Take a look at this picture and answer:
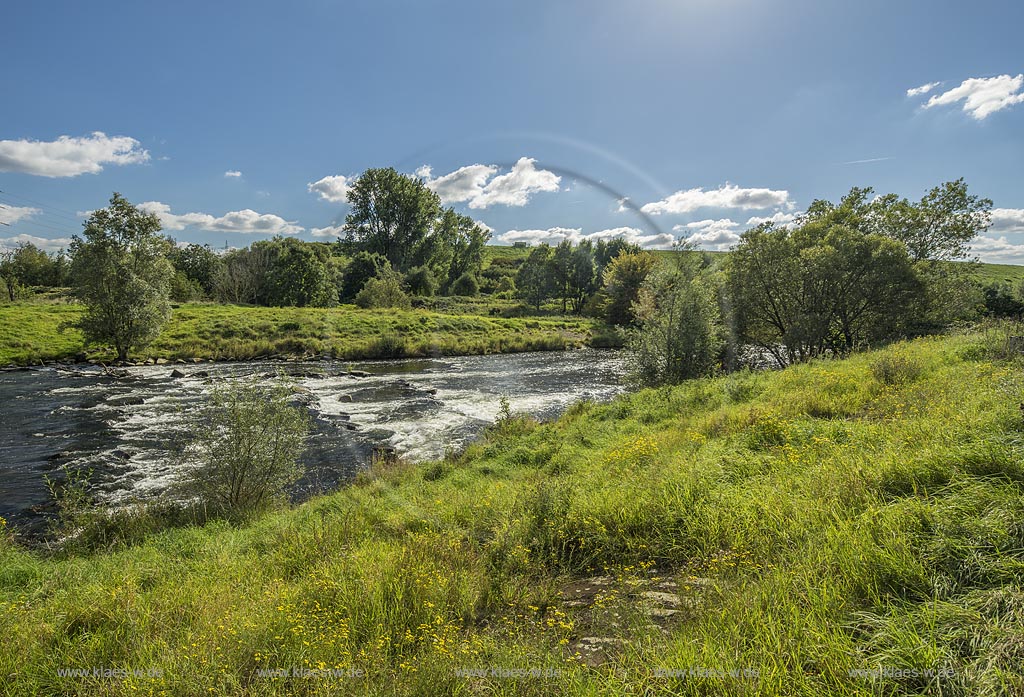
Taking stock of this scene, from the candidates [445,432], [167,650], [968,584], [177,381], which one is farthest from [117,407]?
[968,584]

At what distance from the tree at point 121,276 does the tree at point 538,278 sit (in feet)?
210

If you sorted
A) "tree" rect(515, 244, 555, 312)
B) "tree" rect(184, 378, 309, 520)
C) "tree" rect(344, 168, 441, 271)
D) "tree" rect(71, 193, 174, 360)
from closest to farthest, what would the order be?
"tree" rect(184, 378, 309, 520)
"tree" rect(71, 193, 174, 360)
"tree" rect(344, 168, 441, 271)
"tree" rect(515, 244, 555, 312)

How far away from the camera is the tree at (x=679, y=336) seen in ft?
63.6

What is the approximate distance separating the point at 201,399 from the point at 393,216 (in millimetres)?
64923

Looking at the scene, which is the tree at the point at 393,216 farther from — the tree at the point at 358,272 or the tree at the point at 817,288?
the tree at the point at 817,288

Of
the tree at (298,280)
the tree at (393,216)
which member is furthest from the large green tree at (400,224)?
the tree at (298,280)

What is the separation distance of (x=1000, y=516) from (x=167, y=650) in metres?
6.96

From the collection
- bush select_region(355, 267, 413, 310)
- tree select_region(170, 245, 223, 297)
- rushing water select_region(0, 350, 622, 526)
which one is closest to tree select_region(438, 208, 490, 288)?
bush select_region(355, 267, 413, 310)

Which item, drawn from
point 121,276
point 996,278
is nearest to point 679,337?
point 121,276

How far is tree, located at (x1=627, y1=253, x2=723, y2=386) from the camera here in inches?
763

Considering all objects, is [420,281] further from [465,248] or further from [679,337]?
[679,337]

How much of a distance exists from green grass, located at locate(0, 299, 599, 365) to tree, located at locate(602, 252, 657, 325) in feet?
23.7

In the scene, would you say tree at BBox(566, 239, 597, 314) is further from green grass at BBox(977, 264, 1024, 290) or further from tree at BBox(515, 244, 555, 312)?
green grass at BBox(977, 264, 1024, 290)

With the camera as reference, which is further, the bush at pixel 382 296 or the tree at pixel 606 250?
the tree at pixel 606 250
